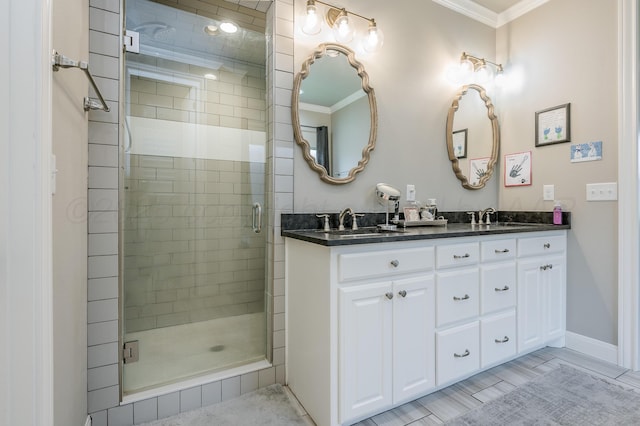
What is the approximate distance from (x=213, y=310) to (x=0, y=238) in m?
1.33

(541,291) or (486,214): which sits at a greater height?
(486,214)

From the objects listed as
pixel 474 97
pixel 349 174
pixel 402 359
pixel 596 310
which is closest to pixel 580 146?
pixel 474 97

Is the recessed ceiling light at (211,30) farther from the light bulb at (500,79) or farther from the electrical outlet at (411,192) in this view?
the light bulb at (500,79)

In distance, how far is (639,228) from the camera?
6.19ft

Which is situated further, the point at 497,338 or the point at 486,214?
the point at 486,214

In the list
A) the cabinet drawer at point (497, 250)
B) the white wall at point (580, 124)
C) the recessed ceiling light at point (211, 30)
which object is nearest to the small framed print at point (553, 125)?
the white wall at point (580, 124)

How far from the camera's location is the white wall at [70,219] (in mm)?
994

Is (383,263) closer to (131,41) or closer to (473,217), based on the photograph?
(473,217)

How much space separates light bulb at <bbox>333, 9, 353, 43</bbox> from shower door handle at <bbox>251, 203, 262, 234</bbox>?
1.18m

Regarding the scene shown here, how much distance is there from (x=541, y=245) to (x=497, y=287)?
56cm

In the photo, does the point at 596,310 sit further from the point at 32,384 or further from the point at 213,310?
the point at 32,384

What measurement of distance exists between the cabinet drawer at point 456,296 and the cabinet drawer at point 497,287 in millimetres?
56

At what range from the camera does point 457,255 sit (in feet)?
5.39

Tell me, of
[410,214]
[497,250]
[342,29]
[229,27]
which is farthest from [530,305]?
[229,27]
